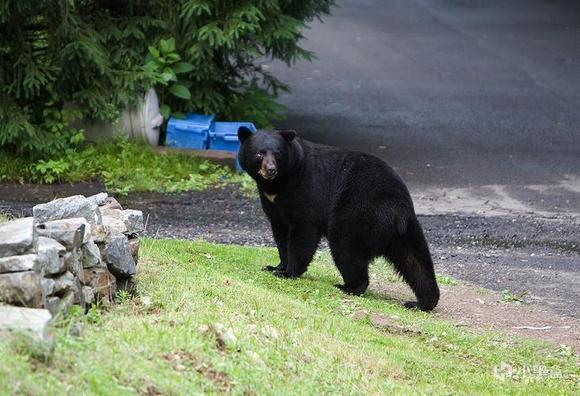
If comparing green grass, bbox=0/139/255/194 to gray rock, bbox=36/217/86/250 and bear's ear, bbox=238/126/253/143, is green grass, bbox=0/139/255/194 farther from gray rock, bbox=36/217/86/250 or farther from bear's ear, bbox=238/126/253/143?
gray rock, bbox=36/217/86/250

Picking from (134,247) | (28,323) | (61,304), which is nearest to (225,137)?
(134,247)

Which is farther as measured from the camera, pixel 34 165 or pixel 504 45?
pixel 504 45

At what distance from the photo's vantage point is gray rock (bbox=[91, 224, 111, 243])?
7.01 meters

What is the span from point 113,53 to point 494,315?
7.87 metres

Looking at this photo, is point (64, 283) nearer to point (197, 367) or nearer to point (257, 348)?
point (197, 367)

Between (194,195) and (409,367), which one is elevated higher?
(409,367)

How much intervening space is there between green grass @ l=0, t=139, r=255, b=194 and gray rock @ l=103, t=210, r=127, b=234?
250 inches

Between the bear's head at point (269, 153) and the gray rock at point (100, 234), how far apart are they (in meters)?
2.49

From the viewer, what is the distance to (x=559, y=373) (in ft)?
24.8

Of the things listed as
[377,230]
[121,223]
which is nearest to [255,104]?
[377,230]

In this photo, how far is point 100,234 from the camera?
23.1ft

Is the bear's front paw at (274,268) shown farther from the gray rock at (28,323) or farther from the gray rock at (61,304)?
the gray rock at (28,323)

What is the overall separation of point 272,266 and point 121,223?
293 cm

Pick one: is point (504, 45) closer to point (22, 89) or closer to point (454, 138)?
point (454, 138)
